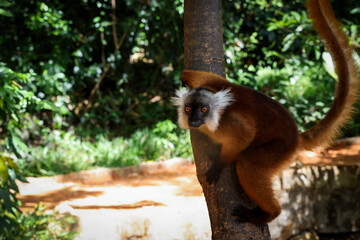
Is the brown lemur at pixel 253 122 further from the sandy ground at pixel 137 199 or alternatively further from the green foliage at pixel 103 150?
the green foliage at pixel 103 150

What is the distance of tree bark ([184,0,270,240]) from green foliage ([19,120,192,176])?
16.0ft

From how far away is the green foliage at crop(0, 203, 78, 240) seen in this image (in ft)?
12.3

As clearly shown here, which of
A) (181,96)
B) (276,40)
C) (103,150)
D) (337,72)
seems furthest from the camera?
(103,150)

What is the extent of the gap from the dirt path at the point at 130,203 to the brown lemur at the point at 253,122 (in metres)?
2.19

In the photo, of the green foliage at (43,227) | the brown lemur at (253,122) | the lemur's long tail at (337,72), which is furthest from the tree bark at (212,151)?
the green foliage at (43,227)

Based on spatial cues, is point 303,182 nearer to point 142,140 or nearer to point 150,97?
point 142,140

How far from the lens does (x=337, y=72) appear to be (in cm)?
210

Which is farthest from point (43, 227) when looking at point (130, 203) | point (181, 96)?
point (181, 96)

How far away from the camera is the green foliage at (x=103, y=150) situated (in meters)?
6.56

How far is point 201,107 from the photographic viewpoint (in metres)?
2.20

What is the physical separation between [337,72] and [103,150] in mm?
5844

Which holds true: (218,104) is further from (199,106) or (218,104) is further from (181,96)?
(181,96)

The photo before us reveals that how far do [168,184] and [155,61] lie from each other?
412 cm

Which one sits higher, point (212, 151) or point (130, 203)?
point (212, 151)
